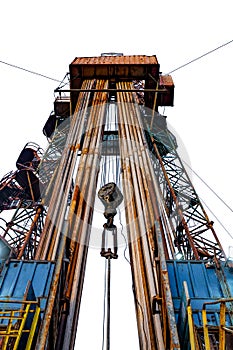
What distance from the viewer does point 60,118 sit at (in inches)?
565

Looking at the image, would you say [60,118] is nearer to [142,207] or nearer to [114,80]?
[114,80]

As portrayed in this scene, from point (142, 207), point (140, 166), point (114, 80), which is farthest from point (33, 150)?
point (142, 207)

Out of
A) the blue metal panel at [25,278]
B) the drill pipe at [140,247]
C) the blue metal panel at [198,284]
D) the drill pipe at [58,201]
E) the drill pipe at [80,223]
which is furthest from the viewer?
the drill pipe at [58,201]

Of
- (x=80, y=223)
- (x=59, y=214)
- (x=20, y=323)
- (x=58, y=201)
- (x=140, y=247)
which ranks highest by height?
(x=58, y=201)

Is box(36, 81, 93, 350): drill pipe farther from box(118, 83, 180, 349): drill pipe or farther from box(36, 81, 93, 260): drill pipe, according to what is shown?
box(118, 83, 180, 349): drill pipe

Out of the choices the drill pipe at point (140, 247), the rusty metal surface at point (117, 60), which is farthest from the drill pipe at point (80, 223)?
the rusty metal surface at point (117, 60)

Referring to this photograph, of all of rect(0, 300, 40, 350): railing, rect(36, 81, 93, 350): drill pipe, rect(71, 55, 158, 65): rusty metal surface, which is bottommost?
rect(0, 300, 40, 350): railing

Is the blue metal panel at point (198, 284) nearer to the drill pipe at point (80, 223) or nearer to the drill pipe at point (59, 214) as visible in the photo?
the drill pipe at point (80, 223)

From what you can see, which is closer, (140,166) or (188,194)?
(140,166)

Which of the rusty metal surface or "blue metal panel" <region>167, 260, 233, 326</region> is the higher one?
the rusty metal surface

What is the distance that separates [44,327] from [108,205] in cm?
326

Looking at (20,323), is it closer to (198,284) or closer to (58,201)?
(58,201)

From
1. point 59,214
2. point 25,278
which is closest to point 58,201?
point 59,214

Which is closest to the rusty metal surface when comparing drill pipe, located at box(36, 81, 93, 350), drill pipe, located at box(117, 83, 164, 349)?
drill pipe, located at box(117, 83, 164, 349)
